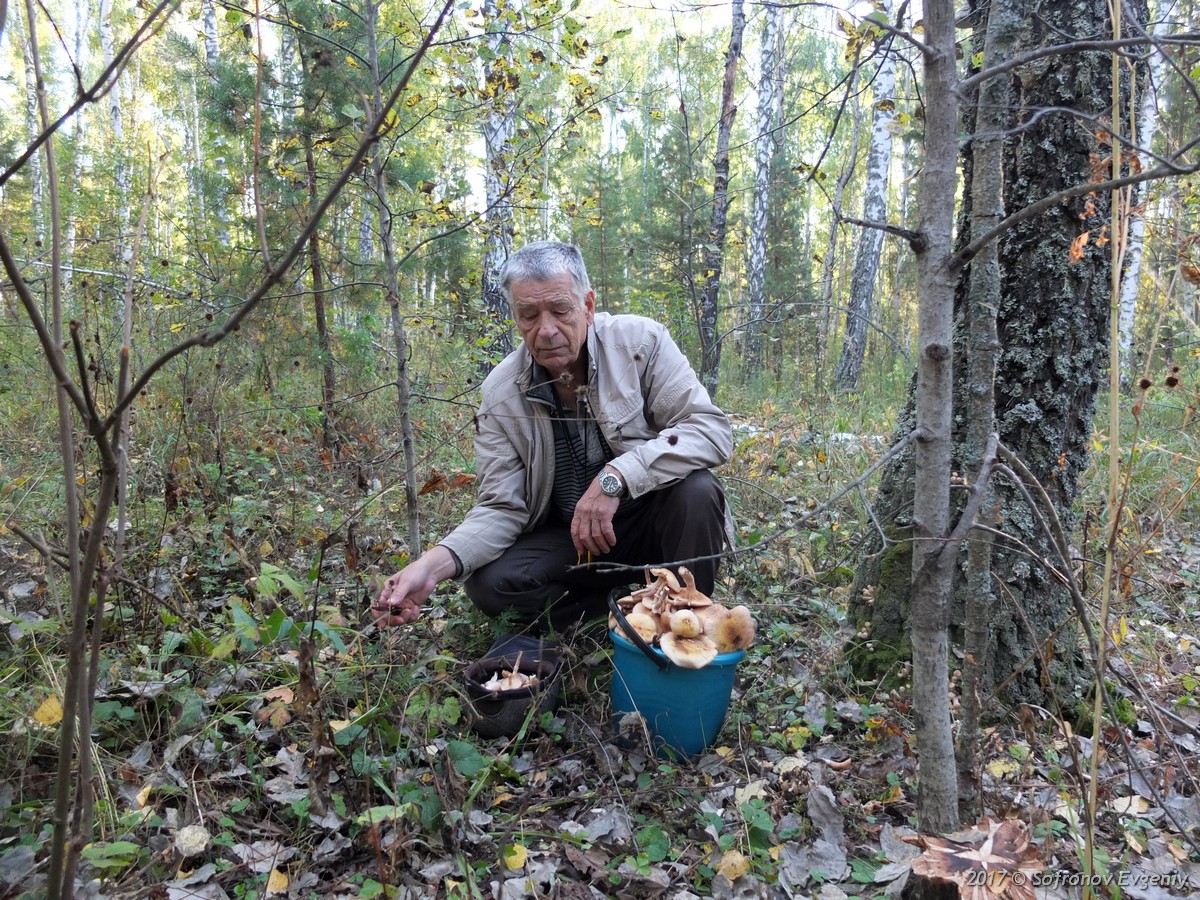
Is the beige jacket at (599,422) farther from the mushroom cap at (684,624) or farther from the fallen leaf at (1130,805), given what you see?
the fallen leaf at (1130,805)

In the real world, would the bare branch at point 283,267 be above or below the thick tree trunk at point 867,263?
below

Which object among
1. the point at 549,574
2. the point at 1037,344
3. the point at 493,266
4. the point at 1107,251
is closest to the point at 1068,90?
the point at 1107,251

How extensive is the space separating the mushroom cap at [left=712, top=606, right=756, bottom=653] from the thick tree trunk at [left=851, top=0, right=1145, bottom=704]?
55 cm

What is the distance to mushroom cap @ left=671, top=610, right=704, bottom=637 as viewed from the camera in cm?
200

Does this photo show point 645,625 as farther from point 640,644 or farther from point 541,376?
point 541,376

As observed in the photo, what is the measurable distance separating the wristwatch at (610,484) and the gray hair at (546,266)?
0.70 metres

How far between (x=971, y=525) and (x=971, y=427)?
0.23m

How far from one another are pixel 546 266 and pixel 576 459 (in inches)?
29.4

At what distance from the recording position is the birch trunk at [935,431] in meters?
1.16

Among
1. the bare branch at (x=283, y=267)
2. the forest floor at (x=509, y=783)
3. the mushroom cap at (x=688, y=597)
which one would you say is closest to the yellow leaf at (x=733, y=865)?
the forest floor at (x=509, y=783)

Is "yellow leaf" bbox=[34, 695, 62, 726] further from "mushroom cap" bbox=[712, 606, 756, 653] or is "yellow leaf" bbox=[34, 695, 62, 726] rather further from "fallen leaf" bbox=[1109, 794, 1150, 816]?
"fallen leaf" bbox=[1109, 794, 1150, 816]

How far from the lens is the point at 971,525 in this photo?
117cm

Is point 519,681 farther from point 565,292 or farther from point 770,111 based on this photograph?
point 770,111

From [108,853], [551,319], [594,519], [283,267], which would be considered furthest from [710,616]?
[283,267]
